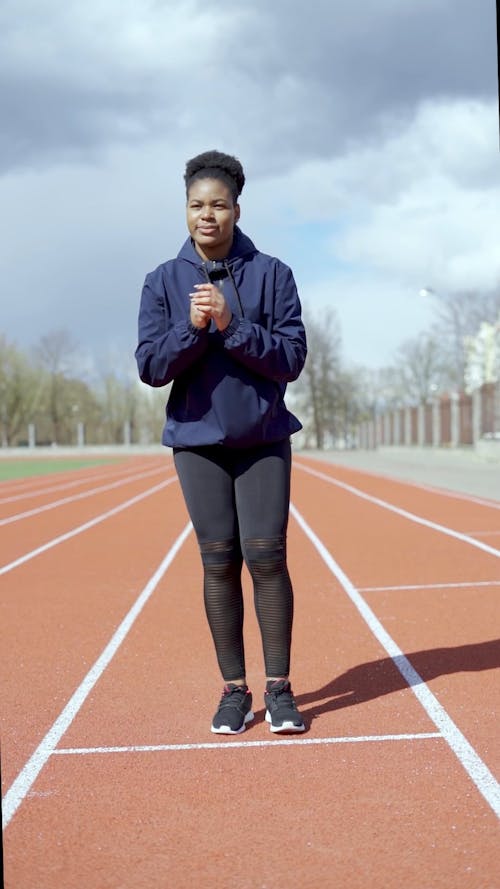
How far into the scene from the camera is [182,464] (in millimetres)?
3775

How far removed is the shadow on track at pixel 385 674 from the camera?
4.34m

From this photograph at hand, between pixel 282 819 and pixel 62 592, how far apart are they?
497cm

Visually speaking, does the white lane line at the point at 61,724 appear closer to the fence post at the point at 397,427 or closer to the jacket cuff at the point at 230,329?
the jacket cuff at the point at 230,329

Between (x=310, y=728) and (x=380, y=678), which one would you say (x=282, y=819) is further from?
(x=380, y=678)

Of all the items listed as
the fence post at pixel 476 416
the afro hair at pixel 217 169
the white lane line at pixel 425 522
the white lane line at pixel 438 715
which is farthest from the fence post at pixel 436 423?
the afro hair at pixel 217 169

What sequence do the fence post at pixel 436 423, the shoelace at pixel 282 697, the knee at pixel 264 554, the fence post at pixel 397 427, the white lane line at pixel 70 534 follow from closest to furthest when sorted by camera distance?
the knee at pixel 264 554 < the shoelace at pixel 282 697 < the white lane line at pixel 70 534 < the fence post at pixel 436 423 < the fence post at pixel 397 427

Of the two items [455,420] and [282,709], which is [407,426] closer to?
[455,420]

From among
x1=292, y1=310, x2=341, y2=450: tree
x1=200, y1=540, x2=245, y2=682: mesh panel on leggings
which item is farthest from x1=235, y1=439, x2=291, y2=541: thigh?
x1=292, y1=310, x2=341, y2=450: tree

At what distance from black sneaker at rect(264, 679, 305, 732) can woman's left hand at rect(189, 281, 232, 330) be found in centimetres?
140

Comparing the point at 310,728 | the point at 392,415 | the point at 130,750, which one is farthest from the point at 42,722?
the point at 392,415

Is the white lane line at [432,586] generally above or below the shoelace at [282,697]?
below

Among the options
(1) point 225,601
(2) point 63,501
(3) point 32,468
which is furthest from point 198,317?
(3) point 32,468

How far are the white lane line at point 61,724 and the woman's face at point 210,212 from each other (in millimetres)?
1911

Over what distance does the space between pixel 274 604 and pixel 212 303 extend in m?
1.18
